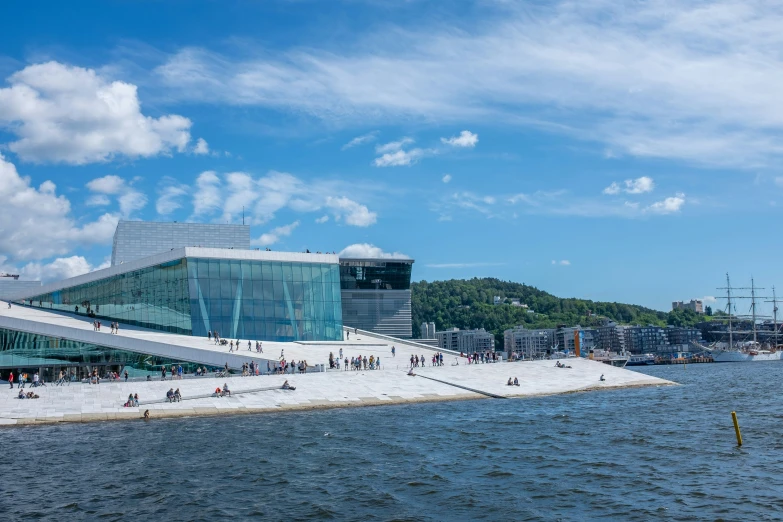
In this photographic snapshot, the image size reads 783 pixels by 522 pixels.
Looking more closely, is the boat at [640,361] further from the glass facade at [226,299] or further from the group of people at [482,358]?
the glass facade at [226,299]

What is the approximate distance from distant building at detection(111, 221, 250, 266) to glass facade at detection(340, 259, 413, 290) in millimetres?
12201

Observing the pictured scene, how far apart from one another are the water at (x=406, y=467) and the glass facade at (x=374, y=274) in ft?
163

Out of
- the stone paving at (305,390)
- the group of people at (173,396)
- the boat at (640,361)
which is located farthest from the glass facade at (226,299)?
the boat at (640,361)

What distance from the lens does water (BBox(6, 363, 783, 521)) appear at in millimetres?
20094

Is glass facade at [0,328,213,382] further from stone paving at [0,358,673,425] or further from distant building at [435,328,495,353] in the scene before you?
distant building at [435,328,495,353]

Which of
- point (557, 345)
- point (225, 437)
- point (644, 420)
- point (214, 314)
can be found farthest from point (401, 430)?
point (557, 345)

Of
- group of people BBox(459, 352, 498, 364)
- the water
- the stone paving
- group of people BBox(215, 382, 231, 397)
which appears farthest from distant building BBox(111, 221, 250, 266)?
the water

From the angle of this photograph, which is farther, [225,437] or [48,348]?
[48,348]

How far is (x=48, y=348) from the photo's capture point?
52031mm

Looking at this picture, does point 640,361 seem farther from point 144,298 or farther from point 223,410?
point 223,410

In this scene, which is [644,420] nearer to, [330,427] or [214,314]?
[330,427]

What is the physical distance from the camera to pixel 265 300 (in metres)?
61.1

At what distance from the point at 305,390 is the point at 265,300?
1837 cm

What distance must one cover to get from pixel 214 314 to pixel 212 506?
130 ft
